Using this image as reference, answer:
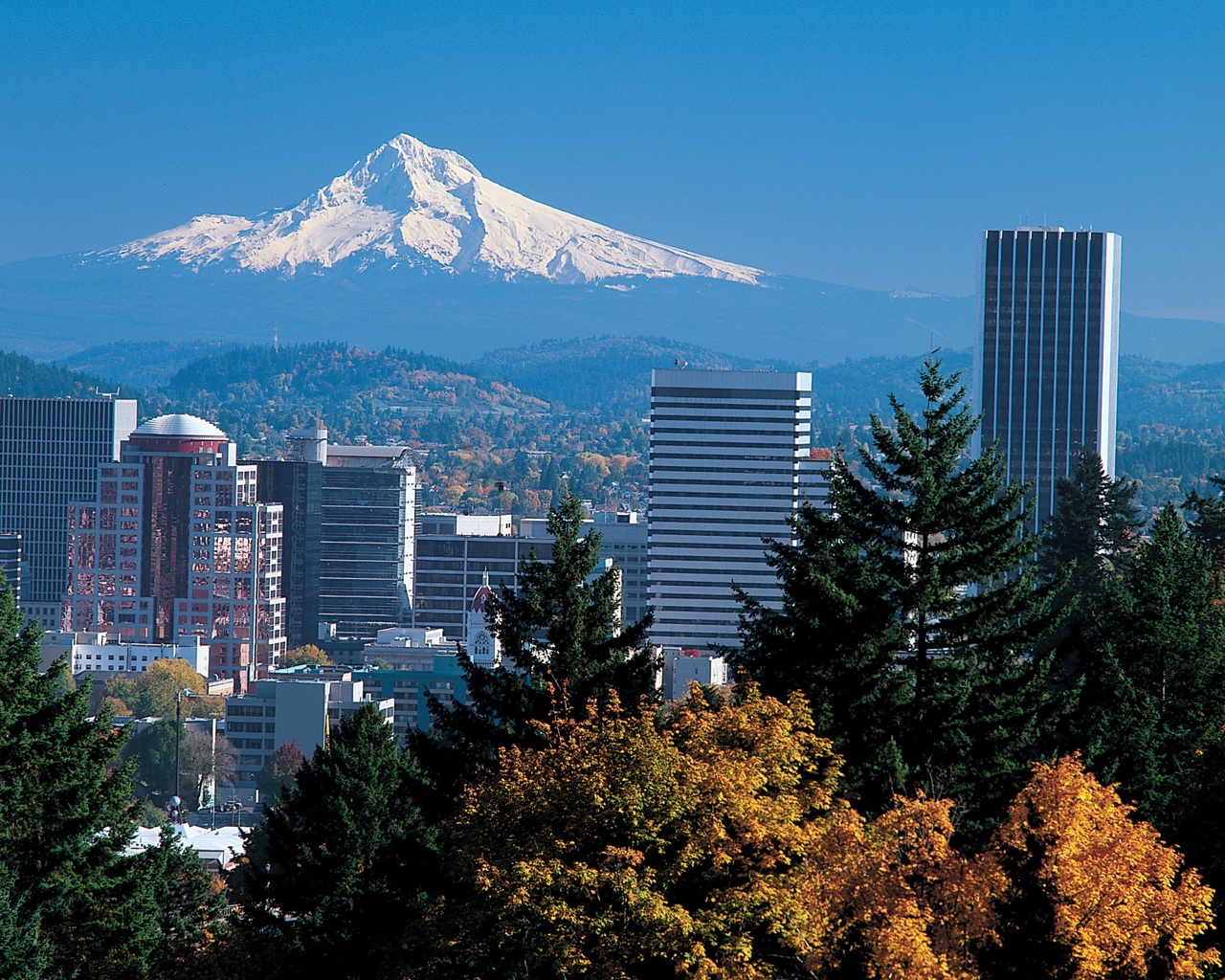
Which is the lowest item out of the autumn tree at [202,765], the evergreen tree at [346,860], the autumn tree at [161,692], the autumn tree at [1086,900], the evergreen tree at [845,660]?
the autumn tree at [202,765]

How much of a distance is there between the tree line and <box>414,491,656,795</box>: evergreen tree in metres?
0.09

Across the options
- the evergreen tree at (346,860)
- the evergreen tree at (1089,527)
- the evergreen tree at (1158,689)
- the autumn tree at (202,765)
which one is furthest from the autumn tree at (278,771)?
the evergreen tree at (1158,689)

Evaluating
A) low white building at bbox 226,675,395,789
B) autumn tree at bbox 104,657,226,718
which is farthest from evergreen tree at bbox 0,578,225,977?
autumn tree at bbox 104,657,226,718

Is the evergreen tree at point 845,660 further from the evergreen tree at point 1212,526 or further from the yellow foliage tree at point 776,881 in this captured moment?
the evergreen tree at point 1212,526

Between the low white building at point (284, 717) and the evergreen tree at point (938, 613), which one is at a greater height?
the evergreen tree at point (938, 613)

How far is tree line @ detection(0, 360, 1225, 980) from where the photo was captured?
87.9ft

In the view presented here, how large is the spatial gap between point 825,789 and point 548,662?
11.4 metres

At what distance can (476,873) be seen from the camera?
95.0 ft

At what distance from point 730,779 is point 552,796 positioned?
3376 mm

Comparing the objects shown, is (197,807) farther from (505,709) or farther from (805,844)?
(805,844)

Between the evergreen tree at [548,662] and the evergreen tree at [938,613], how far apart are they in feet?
13.5

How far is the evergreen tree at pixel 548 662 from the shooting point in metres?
39.9

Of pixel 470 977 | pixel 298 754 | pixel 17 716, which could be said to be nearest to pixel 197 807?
pixel 298 754

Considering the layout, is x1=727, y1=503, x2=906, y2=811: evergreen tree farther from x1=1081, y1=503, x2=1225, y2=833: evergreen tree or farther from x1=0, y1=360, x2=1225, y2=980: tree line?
x1=1081, y1=503, x2=1225, y2=833: evergreen tree
